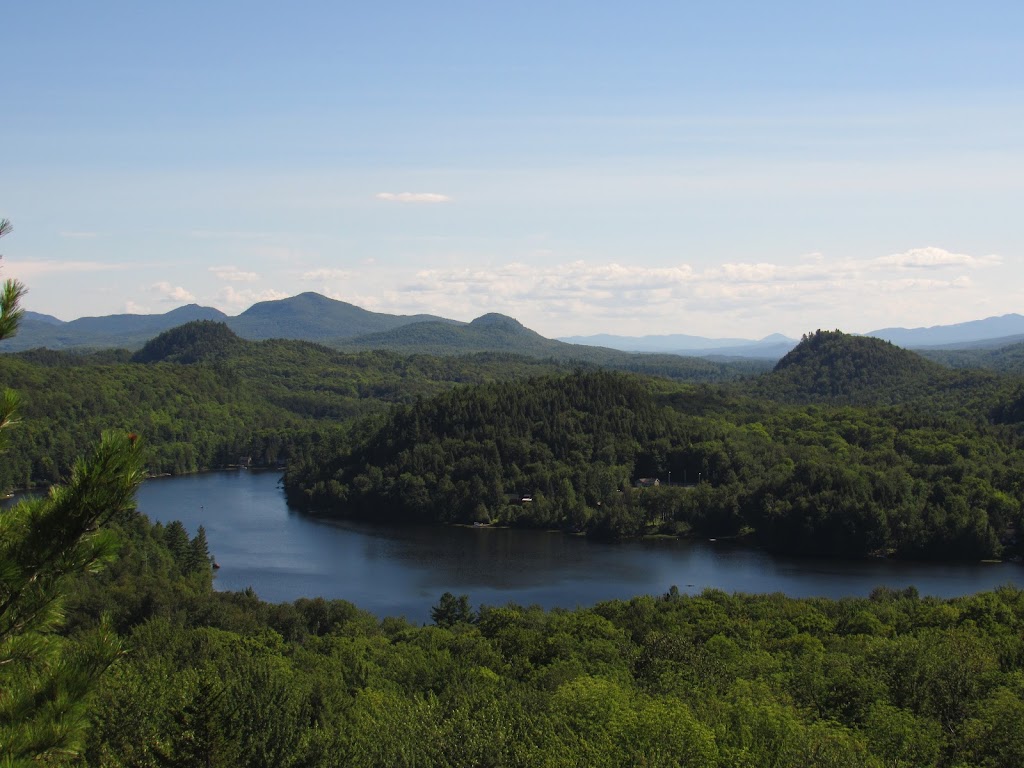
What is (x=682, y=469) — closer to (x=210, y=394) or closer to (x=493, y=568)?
(x=493, y=568)

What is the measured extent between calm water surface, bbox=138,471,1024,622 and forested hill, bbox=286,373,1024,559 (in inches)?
119

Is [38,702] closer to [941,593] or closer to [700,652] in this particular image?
[700,652]

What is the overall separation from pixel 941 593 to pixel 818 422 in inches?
1455

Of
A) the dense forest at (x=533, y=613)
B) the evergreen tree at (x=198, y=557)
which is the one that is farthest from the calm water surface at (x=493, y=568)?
the dense forest at (x=533, y=613)

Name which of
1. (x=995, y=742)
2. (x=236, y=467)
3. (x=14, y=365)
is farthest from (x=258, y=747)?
(x=14, y=365)

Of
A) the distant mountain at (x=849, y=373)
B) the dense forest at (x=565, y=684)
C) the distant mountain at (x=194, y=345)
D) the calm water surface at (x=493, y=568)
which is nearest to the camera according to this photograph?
the dense forest at (x=565, y=684)

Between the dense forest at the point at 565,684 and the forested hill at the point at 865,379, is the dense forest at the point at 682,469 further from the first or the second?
the dense forest at the point at 565,684

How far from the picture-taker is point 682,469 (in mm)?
73125

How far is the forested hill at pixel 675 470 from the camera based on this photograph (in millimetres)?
56625

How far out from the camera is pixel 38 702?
5.90 meters

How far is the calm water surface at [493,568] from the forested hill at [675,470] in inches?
119

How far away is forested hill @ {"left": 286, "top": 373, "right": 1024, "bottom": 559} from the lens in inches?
2229

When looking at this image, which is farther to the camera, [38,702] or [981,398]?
[981,398]

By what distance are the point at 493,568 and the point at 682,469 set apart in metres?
26.1
